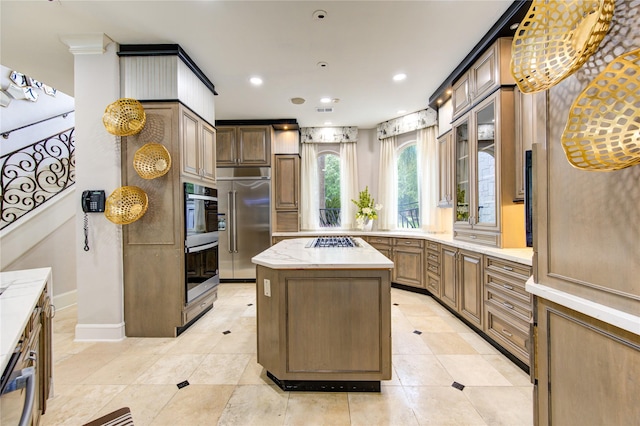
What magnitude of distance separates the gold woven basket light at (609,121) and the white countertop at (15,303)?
67.4 inches

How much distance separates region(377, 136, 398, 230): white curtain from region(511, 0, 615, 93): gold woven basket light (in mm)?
3969

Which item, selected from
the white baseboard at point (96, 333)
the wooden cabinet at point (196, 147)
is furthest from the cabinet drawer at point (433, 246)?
the white baseboard at point (96, 333)

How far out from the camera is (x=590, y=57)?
86 centimetres

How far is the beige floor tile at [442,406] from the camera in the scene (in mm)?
1575

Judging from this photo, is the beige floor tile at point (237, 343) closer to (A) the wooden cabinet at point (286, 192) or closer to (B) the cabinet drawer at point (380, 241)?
(A) the wooden cabinet at point (286, 192)

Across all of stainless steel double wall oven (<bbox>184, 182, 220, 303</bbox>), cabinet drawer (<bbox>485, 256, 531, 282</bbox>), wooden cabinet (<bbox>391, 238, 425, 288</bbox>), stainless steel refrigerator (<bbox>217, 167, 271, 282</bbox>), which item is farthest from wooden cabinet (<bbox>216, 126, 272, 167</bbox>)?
cabinet drawer (<bbox>485, 256, 531, 282</bbox>)

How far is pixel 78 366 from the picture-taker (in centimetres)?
219

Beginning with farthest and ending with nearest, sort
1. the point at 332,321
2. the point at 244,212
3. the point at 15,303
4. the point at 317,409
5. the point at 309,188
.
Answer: the point at 309,188
the point at 244,212
the point at 332,321
the point at 317,409
the point at 15,303

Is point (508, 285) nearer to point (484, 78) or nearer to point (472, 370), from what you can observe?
point (472, 370)

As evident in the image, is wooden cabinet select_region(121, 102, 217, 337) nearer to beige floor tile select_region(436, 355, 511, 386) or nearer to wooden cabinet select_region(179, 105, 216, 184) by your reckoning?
wooden cabinet select_region(179, 105, 216, 184)

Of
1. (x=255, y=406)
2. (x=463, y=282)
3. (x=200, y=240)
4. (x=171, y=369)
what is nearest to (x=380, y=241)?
(x=463, y=282)

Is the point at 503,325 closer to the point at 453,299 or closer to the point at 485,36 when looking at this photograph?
the point at 453,299

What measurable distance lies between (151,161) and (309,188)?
302cm

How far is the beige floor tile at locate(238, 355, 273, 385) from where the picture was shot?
1.96 metres
